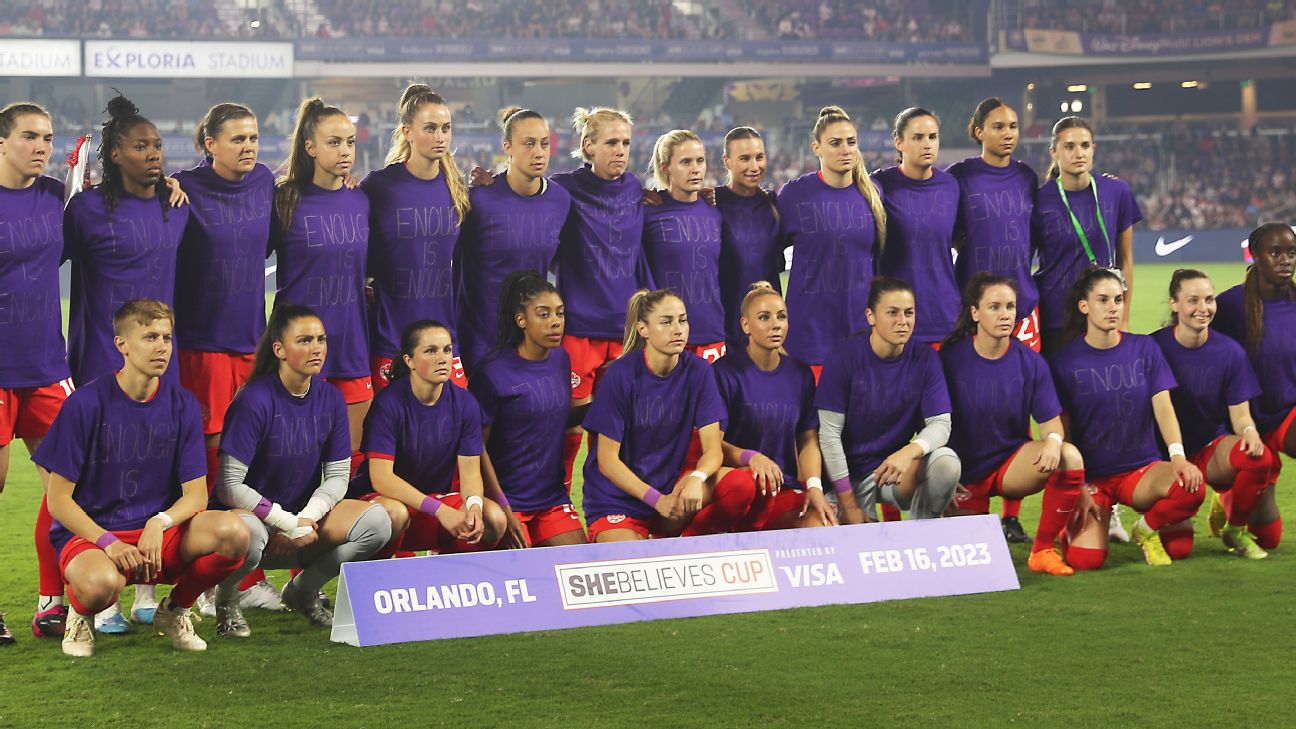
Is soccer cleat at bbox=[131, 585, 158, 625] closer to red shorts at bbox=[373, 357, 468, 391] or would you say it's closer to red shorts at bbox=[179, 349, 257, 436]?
red shorts at bbox=[179, 349, 257, 436]

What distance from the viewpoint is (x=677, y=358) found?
231 inches

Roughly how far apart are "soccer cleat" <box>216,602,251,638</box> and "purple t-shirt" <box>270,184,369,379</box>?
3.42 feet

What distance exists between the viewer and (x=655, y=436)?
19.1 feet

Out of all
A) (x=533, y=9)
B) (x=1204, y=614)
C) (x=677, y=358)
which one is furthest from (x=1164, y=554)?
(x=533, y=9)

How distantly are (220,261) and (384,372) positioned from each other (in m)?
0.79

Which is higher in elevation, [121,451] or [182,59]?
[182,59]

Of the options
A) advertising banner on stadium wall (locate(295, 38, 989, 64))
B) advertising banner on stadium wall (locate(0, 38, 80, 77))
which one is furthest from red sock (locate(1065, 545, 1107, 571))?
advertising banner on stadium wall (locate(0, 38, 80, 77))

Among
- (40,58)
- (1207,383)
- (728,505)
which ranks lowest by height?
(728,505)

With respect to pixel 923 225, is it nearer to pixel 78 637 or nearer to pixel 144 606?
pixel 144 606

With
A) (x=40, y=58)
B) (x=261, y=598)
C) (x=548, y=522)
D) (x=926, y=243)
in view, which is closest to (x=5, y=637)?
(x=261, y=598)

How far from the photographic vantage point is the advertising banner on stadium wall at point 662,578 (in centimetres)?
498

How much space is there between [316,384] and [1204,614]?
3130 millimetres

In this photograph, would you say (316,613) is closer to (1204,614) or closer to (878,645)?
(878,645)

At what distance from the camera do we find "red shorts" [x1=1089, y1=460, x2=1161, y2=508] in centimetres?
627
